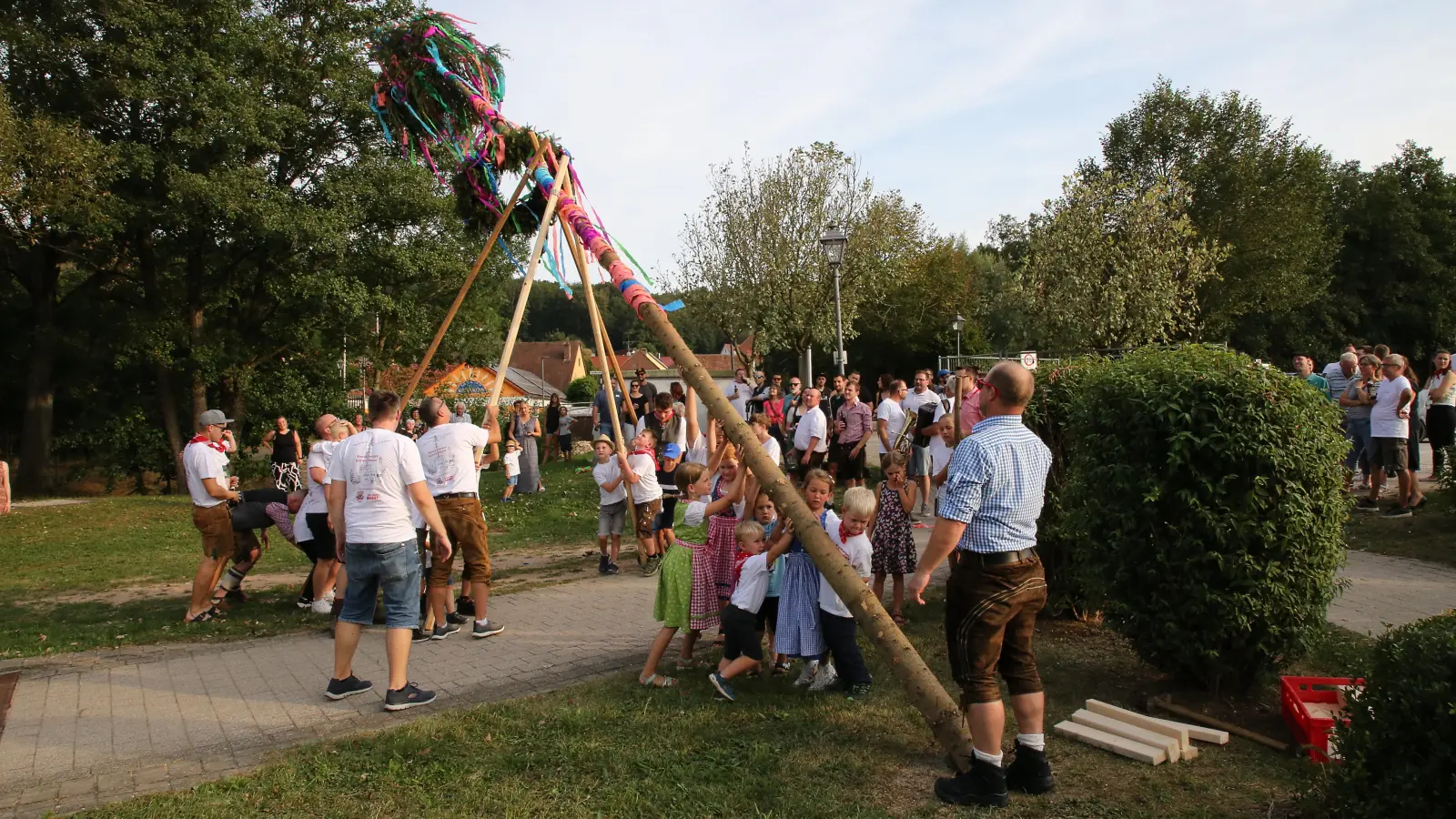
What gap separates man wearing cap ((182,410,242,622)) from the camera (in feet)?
23.7

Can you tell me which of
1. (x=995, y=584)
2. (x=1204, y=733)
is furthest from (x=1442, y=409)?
(x=995, y=584)

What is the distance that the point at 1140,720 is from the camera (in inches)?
176

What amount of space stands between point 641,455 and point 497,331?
20.8 m

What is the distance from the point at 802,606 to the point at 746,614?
335 millimetres

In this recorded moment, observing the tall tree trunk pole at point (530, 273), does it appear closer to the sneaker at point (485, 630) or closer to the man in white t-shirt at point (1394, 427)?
the sneaker at point (485, 630)

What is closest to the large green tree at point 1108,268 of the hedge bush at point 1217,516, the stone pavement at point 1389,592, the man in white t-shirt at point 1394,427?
the man in white t-shirt at point 1394,427

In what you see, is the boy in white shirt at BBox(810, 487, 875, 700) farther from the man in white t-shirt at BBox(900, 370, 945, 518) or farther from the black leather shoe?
the man in white t-shirt at BBox(900, 370, 945, 518)

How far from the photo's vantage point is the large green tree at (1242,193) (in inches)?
1442

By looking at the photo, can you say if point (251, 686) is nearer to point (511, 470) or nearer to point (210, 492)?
point (210, 492)

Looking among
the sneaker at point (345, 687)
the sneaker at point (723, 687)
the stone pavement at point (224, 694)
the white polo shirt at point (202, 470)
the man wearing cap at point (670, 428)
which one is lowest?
the stone pavement at point (224, 694)

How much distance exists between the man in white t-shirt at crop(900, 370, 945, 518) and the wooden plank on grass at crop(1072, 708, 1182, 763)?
19.4 feet

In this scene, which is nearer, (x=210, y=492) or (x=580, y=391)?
(x=210, y=492)

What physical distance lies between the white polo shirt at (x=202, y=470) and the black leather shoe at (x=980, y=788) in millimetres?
6213

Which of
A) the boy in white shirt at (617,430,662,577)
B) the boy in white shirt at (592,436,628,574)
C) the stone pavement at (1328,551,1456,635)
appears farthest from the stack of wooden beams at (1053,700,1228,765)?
the boy in white shirt at (592,436,628,574)
